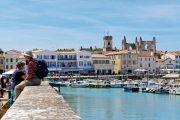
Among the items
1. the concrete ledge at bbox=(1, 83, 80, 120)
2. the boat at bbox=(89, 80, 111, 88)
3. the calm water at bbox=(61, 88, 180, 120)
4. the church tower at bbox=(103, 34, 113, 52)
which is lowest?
the calm water at bbox=(61, 88, 180, 120)

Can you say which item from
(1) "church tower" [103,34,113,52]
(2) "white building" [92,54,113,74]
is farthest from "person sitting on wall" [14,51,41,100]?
(1) "church tower" [103,34,113,52]

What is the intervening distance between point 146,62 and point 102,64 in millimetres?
16406

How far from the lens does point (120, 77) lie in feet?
503

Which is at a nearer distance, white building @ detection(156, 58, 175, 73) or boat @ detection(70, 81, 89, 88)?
boat @ detection(70, 81, 89, 88)

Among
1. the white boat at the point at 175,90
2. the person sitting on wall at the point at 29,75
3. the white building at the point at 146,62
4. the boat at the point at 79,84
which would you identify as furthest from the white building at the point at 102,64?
the person sitting on wall at the point at 29,75

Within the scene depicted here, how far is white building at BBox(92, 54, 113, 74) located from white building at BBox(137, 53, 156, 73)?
32.9 ft

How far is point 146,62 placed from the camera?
169 metres

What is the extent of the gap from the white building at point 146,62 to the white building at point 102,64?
10.0 meters

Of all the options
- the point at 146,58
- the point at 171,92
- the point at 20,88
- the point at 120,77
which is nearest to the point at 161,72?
the point at 146,58

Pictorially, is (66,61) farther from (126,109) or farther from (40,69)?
(40,69)

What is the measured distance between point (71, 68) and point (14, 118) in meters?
150

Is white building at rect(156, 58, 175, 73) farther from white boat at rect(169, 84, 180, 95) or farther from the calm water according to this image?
the calm water

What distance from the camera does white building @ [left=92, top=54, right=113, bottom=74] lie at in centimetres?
15900

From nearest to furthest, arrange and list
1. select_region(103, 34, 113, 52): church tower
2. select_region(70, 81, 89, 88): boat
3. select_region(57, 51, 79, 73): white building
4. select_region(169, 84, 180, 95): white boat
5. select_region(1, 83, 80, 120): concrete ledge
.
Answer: select_region(1, 83, 80, 120): concrete ledge, select_region(169, 84, 180, 95): white boat, select_region(70, 81, 89, 88): boat, select_region(57, 51, 79, 73): white building, select_region(103, 34, 113, 52): church tower
